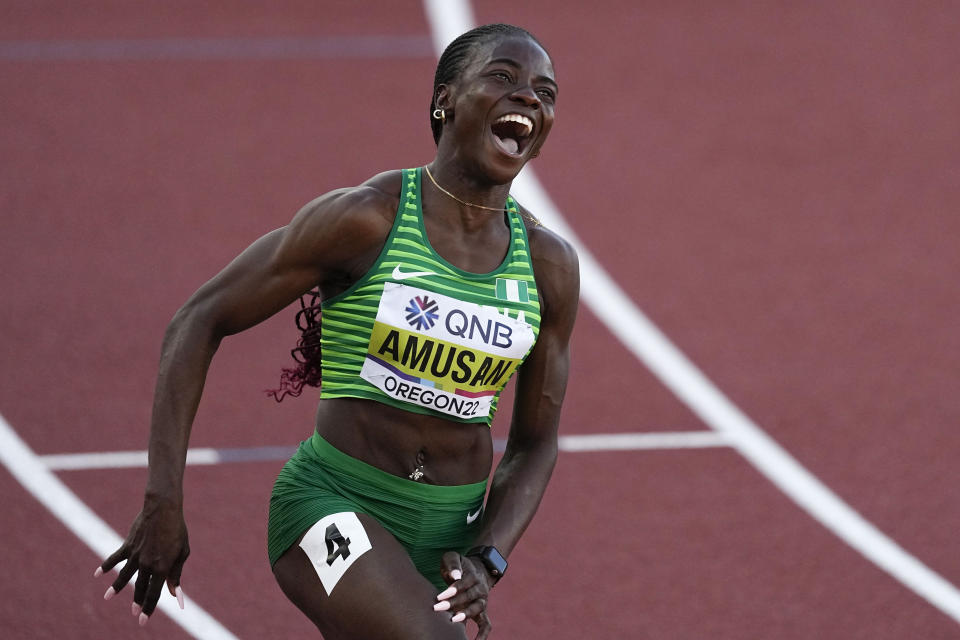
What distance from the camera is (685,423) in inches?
242

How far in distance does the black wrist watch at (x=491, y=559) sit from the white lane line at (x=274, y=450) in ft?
8.64

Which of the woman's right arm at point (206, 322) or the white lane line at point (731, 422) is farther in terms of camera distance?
the white lane line at point (731, 422)

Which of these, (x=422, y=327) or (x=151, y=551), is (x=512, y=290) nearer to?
(x=422, y=327)

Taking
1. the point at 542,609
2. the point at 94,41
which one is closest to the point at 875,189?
the point at 542,609

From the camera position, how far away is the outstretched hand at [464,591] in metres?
2.99

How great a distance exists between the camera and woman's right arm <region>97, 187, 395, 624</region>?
9.77 feet

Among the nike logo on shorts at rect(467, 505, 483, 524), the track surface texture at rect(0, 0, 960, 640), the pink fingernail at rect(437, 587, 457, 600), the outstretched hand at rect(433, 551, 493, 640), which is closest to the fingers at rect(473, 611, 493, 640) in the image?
the outstretched hand at rect(433, 551, 493, 640)

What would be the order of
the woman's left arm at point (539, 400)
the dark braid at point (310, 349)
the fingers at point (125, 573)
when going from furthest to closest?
the dark braid at point (310, 349)
the woman's left arm at point (539, 400)
the fingers at point (125, 573)

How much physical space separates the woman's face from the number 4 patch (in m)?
0.81

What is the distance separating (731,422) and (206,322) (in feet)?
11.6

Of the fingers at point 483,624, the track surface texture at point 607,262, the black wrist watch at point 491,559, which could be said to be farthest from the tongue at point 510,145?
the track surface texture at point 607,262

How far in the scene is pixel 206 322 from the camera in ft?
10.0

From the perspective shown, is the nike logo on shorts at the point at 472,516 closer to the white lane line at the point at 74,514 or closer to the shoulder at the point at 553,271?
the shoulder at the point at 553,271

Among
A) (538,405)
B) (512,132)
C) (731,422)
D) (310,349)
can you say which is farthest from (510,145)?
(731,422)
